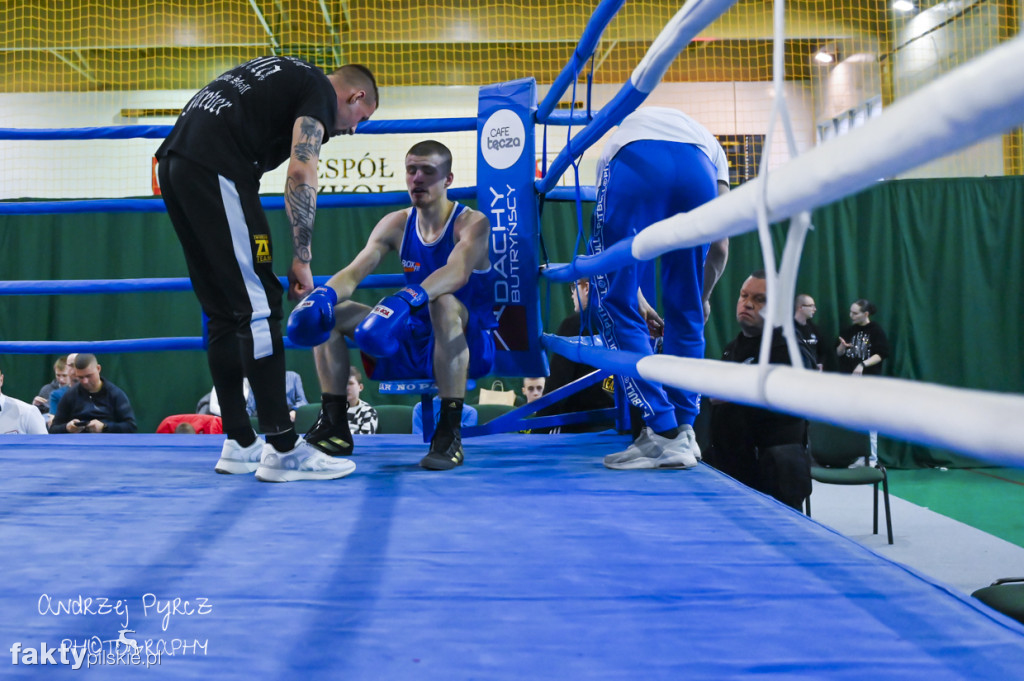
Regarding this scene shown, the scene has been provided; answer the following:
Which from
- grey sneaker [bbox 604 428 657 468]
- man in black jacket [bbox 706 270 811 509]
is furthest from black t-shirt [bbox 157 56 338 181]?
man in black jacket [bbox 706 270 811 509]

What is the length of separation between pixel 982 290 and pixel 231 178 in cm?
589

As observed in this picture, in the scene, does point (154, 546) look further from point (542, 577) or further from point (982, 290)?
point (982, 290)

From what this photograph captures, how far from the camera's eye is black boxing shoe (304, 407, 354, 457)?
6.73ft

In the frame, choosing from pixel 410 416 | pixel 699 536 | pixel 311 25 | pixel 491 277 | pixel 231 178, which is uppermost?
pixel 311 25

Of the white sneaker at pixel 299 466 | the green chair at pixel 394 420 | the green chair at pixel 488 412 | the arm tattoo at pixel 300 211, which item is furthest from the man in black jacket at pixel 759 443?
the green chair at pixel 394 420

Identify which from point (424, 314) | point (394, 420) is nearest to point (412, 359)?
point (424, 314)

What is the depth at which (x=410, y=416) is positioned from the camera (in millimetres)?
4281

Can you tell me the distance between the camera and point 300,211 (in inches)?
69.0

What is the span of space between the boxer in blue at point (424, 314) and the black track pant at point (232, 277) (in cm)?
9

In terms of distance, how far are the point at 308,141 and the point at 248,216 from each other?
213 millimetres

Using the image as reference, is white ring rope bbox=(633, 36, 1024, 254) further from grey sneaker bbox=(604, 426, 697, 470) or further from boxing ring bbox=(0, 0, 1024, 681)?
grey sneaker bbox=(604, 426, 697, 470)

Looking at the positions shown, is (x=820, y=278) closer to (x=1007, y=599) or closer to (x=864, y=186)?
(x=1007, y=599)

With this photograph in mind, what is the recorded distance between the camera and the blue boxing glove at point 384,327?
176 cm

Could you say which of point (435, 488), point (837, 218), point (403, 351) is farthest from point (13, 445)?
point (837, 218)
